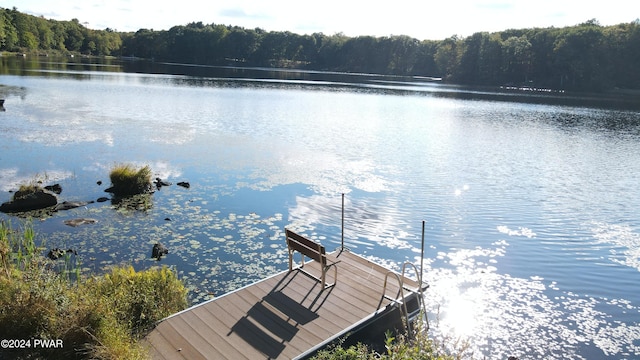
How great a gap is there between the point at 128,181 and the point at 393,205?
497 inches

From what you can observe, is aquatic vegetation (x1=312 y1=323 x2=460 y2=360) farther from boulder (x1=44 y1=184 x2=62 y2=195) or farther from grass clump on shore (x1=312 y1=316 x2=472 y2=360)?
boulder (x1=44 y1=184 x2=62 y2=195)

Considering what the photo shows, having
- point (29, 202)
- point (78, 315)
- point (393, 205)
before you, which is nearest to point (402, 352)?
point (78, 315)

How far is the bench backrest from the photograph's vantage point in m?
10.6

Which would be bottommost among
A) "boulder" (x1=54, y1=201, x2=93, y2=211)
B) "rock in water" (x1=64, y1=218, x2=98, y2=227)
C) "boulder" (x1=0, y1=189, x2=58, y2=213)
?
"rock in water" (x1=64, y1=218, x2=98, y2=227)

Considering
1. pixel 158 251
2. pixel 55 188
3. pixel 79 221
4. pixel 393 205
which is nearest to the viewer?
pixel 158 251

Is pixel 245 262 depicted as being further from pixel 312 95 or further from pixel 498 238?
pixel 312 95

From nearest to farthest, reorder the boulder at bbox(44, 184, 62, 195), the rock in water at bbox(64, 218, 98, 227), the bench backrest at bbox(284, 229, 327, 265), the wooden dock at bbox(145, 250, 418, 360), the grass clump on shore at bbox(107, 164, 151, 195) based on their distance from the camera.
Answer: the wooden dock at bbox(145, 250, 418, 360) < the bench backrest at bbox(284, 229, 327, 265) < the rock in water at bbox(64, 218, 98, 227) < the boulder at bbox(44, 184, 62, 195) < the grass clump on shore at bbox(107, 164, 151, 195)

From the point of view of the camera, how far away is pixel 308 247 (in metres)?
11.0

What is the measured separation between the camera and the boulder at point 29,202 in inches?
742

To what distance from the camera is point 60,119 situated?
39.8 metres

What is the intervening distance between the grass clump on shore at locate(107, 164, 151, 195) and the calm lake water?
2.68 feet

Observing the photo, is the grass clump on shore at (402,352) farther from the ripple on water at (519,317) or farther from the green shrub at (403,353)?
the ripple on water at (519,317)

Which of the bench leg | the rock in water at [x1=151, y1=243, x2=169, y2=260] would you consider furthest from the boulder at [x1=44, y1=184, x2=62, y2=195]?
the bench leg

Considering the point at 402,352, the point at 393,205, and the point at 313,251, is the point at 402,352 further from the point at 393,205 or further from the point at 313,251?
the point at 393,205
